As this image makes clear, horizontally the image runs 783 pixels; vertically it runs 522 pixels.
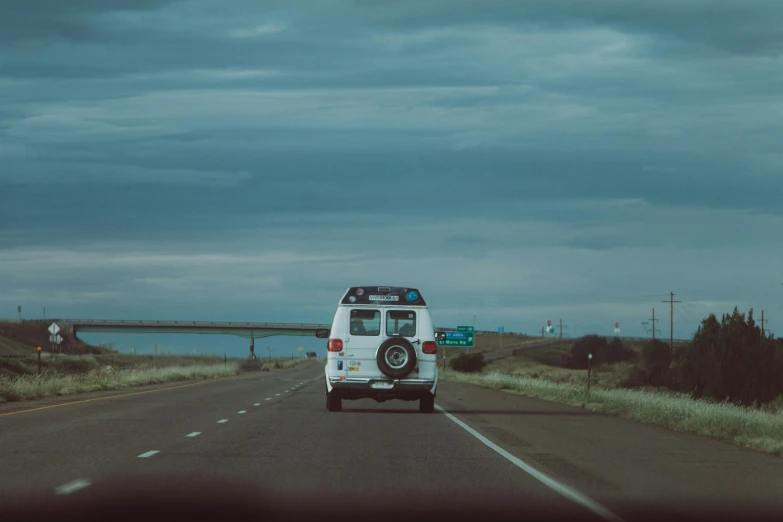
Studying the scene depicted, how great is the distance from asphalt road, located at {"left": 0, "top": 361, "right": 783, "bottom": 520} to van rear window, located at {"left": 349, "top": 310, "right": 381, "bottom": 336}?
186 centimetres

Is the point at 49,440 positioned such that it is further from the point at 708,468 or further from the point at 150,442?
the point at 708,468

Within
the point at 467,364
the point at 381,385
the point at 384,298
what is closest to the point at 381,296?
the point at 384,298

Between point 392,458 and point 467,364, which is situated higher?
point 392,458

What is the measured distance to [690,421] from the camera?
22.2m

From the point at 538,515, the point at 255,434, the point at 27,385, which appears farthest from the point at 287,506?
the point at 27,385

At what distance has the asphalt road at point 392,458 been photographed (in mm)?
11695

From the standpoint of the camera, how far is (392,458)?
1524 centimetres

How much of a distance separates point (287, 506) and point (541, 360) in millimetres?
160157

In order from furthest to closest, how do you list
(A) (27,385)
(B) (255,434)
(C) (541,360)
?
1. (C) (541,360)
2. (A) (27,385)
3. (B) (255,434)

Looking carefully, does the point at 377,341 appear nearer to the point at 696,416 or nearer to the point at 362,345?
the point at 362,345

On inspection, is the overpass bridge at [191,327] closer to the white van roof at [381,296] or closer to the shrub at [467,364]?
the shrub at [467,364]

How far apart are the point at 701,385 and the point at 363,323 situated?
5113cm

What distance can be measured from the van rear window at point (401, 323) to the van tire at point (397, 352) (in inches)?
12.4

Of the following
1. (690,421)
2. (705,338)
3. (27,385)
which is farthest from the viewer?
(705,338)
